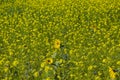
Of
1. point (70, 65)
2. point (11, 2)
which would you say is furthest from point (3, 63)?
point (11, 2)

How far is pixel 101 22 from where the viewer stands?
10.6m

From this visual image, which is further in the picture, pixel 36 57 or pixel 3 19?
pixel 3 19

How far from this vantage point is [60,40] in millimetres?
9062

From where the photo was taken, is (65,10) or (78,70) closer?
(78,70)

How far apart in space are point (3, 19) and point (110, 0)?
3.67m

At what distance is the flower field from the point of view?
6230 millimetres

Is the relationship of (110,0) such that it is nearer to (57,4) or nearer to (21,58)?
(57,4)

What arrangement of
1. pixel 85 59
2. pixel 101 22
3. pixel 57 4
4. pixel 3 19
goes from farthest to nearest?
pixel 57 4, pixel 3 19, pixel 101 22, pixel 85 59

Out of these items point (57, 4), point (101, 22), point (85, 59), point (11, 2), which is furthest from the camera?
point (11, 2)

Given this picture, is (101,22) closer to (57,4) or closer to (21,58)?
(57,4)

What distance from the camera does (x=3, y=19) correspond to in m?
11.8

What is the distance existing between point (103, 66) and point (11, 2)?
8709 mm

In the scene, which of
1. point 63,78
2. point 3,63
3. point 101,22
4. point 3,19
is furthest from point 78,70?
point 3,19

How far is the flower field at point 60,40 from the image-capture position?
245 inches
